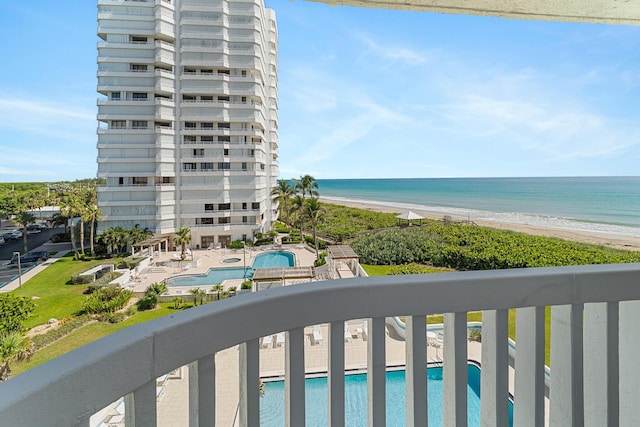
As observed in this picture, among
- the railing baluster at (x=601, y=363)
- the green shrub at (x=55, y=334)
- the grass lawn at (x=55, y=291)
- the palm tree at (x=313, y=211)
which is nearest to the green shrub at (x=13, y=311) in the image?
A: the grass lawn at (x=55, y=291)

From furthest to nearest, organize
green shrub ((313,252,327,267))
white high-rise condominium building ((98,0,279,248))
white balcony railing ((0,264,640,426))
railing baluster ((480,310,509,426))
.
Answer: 1. white high-rise condominium building ((98,0,279,248))
2. green shrub ((313,252,327,267))
3. railing baluster ((480,310,509,426))
4. white balcony railing ((0,264,640,426))

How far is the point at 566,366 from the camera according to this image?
1.79ft

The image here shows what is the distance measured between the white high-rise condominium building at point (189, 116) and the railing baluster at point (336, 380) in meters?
1.77

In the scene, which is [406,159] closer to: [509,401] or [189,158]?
[509,401]

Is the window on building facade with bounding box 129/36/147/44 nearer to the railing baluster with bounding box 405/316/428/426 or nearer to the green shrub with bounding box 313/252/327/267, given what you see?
the green shrub with bounding box 313/252/327/267

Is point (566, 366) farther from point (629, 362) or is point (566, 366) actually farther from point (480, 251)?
point (480, 251)

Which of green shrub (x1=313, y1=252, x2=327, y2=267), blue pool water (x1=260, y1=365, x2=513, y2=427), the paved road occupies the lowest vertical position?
blue pool water (x1=260, y1=365, x2=513, y2=427)

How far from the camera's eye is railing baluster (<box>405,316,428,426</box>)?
0.48m

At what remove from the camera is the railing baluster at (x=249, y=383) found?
409 millimetres

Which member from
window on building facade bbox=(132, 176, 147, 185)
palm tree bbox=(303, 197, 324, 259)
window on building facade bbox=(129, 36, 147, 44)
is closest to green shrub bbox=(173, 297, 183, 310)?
palm tree bbox=(303, 197, 324, 259)

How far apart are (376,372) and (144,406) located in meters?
0.29

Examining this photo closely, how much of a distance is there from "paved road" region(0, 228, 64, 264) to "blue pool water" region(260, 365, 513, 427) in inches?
34.3

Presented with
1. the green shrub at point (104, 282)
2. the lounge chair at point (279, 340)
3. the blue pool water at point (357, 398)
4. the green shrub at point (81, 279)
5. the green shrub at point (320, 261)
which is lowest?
the blue pool water at point (357, 398)

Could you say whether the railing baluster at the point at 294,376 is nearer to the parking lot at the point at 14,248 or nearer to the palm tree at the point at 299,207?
the parking lot at the point at 14,248
